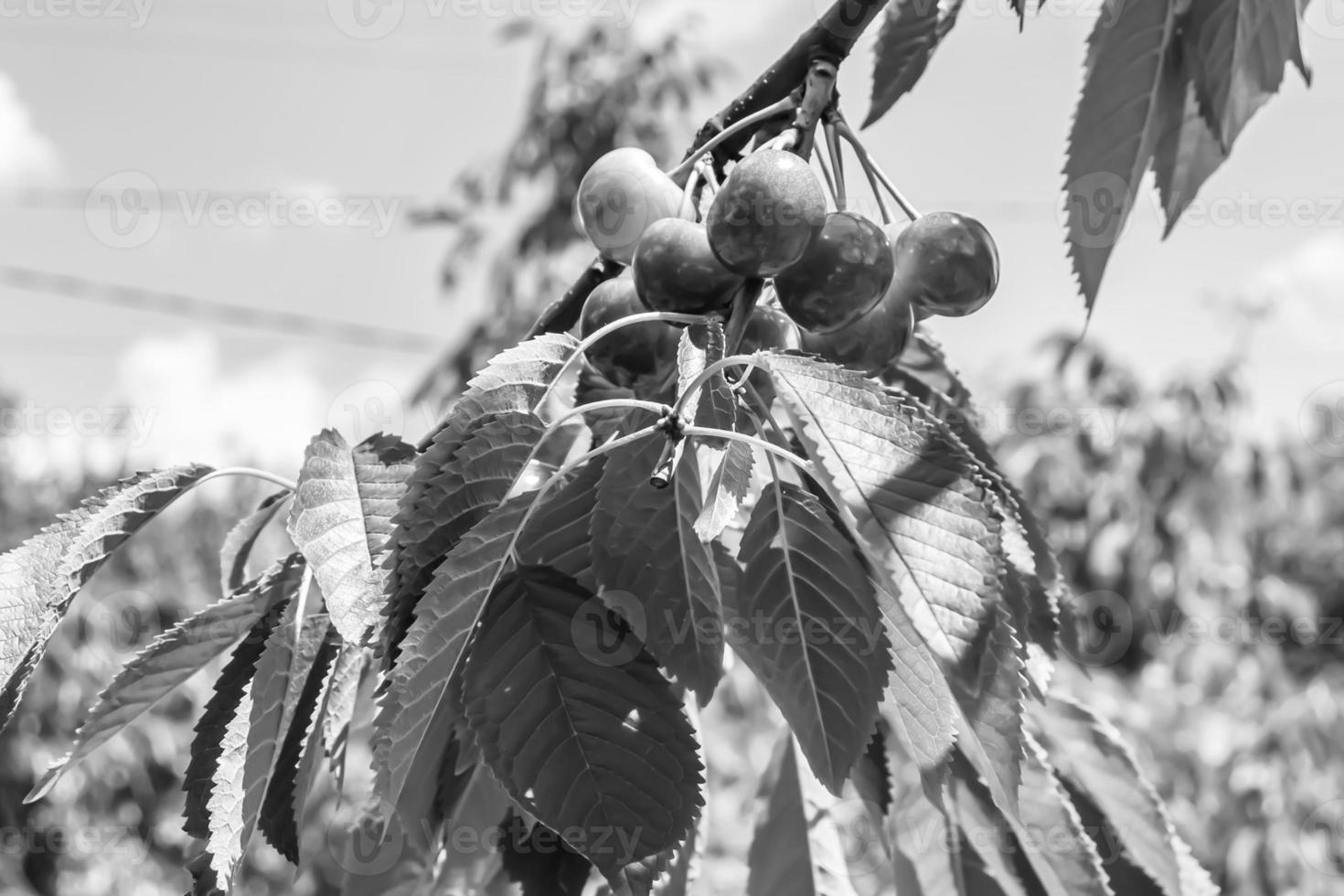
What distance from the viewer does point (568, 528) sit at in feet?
1.80

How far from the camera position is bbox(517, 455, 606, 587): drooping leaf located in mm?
543

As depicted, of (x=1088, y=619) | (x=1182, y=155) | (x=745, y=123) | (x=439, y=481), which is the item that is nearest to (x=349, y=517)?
(x=439, y=481)

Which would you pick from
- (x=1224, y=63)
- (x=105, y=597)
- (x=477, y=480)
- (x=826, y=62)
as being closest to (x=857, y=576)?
(x=477, y=480)

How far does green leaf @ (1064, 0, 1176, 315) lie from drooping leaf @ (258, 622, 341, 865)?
0.47 metres

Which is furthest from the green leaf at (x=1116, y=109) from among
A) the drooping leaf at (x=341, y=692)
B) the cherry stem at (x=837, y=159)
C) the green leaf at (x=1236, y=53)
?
the drooping leaf at (x=341, y=692)

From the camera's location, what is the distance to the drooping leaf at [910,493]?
436mm

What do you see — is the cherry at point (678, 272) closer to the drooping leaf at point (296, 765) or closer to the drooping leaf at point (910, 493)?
the drooping leaf at point (910, 493)

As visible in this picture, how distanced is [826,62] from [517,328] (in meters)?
2.44

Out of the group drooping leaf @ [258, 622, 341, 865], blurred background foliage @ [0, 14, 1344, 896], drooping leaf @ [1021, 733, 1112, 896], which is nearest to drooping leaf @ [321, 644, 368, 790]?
drooping leaf @ [258, 622, 341, 865]

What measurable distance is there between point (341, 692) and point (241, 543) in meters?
→ 0.20

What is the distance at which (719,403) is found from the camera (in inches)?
19.9

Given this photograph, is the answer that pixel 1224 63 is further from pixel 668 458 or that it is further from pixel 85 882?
pixel 85 882

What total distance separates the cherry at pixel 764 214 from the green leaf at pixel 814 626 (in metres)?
0.11

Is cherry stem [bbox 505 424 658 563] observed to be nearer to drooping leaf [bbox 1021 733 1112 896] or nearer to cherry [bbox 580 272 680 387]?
cherry [bbox 580 272 680 387]
